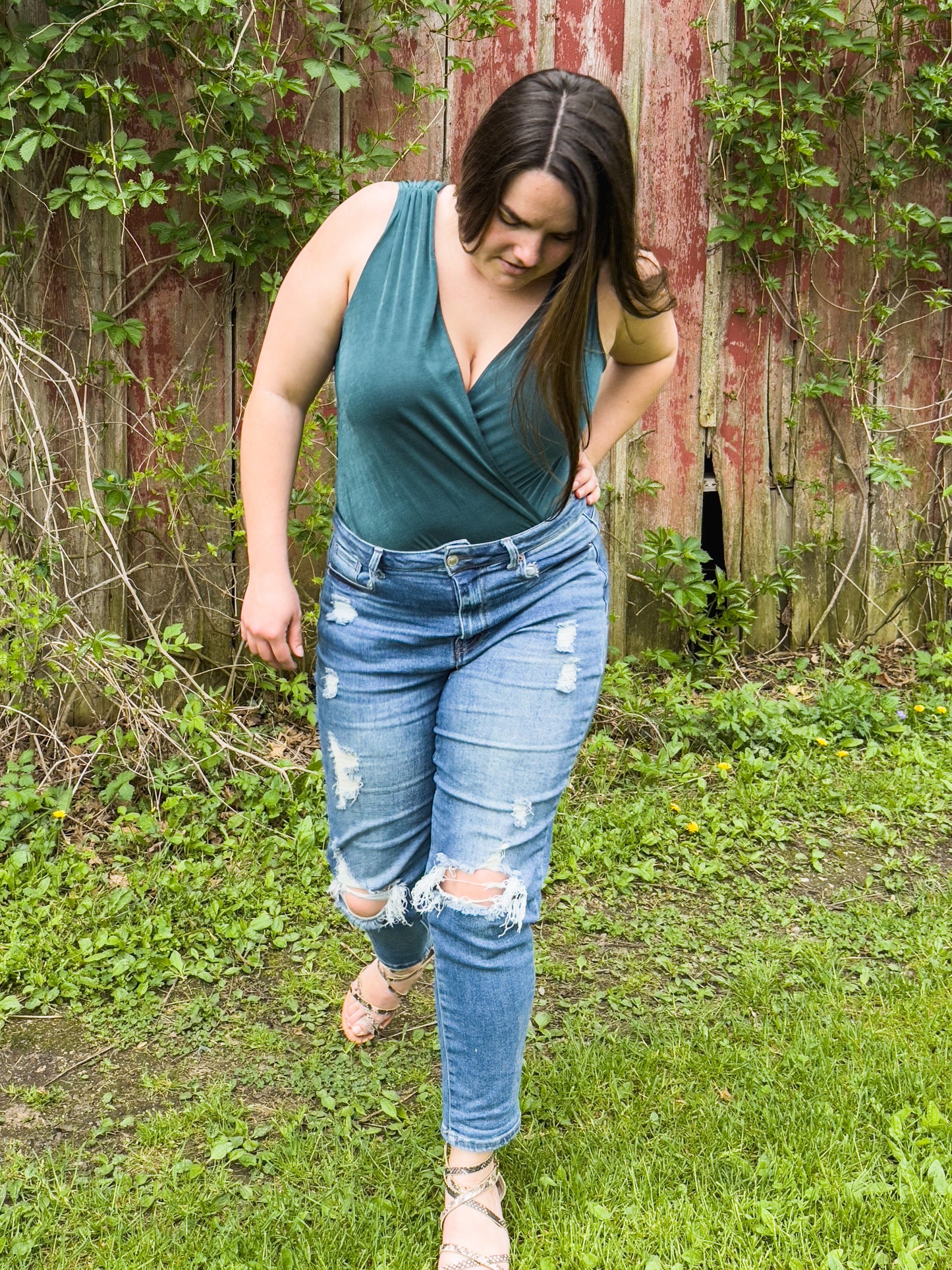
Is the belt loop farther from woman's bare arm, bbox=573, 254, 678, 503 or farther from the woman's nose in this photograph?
the woman's nose

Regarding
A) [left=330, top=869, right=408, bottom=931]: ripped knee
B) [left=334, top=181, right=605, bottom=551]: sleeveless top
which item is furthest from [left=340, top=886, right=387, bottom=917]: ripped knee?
[left=334, top=181, right=605, bottom=551]: sleeveless top

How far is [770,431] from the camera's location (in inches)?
171

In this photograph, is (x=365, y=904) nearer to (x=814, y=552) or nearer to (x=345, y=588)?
(x=345, y=588)

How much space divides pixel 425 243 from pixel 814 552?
306 centimetres

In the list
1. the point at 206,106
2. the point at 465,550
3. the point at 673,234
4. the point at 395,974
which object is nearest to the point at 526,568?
the point at 465,550

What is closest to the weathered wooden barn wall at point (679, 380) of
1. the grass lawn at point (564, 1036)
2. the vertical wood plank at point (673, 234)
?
the vertical wood plank at point (673, 234)

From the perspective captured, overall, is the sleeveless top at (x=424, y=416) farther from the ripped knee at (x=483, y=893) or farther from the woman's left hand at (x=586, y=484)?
the ripped knee at (x=483, y=893)

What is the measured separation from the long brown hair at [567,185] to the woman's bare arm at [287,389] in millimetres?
189

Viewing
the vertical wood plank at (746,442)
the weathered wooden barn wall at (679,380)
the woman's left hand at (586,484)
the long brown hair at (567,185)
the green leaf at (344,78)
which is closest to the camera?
the long brown hair at (567,185)

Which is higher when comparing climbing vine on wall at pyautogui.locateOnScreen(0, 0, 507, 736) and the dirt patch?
climbing vine on wall at pyautogui.locateOnScreen(0, 0, 507, 736)

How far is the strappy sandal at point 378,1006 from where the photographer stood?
247 cm

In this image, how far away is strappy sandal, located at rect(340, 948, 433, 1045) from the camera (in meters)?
2.47

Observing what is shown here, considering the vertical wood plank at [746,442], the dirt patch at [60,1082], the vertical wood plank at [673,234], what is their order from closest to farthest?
the dirt patch at [60,1082] < the vertical wood plank at [673,234] < the vertical wood plank at [746,442]

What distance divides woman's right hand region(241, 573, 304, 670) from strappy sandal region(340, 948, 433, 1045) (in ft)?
2.76
